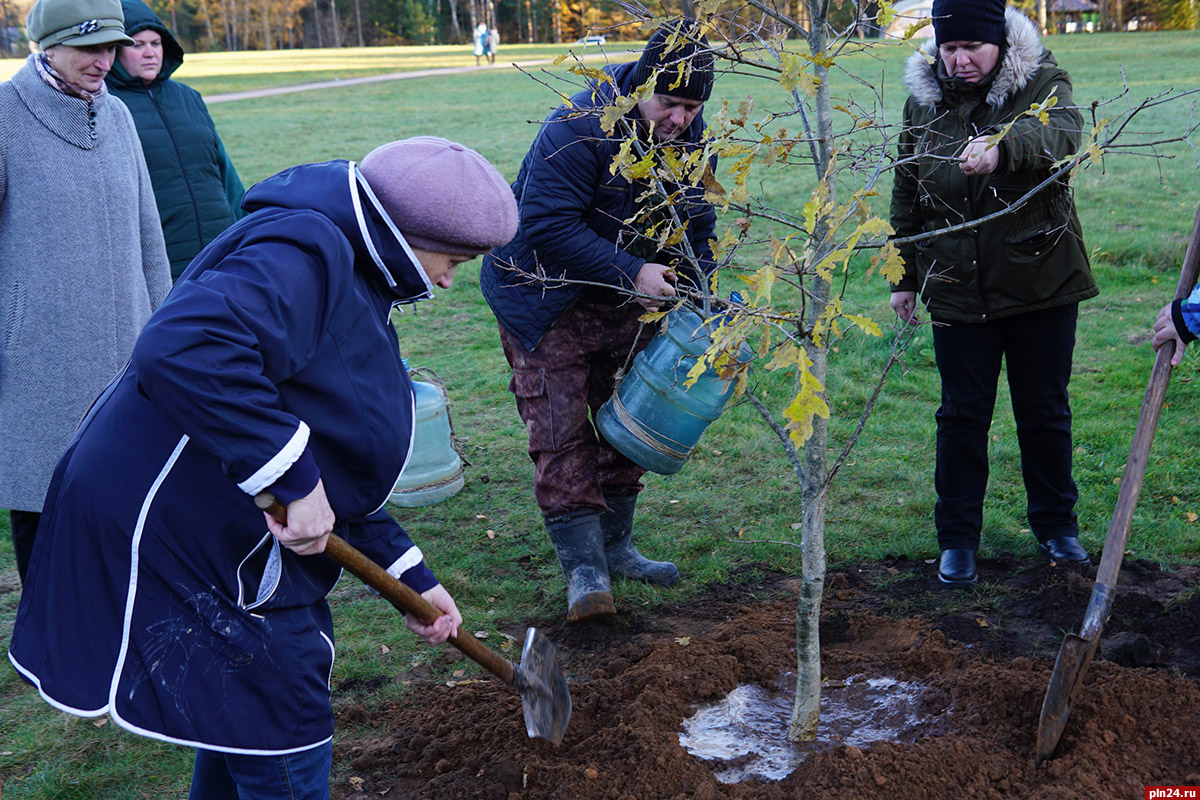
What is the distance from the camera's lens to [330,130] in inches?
735

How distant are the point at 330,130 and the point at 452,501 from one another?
1545cm

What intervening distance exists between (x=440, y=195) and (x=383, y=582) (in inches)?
31.8

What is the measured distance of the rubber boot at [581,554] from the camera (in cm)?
372

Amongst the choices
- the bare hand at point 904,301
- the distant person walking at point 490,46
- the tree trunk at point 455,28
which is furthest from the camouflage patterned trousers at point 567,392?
the tree trunk at point 455,28

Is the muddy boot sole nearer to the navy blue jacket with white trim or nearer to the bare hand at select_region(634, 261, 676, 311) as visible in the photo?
the bare hand at select_region(634, 261, 676, 311)

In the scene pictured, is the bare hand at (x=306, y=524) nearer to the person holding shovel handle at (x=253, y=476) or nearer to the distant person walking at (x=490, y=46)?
the person holding shovel handle at (x=253, y=476)

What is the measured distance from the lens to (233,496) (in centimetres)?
186

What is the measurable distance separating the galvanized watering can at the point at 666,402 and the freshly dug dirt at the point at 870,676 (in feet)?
2.19

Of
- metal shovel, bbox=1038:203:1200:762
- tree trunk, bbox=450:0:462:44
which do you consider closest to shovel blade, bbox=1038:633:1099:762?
metal shovel, bbox=1038:203:1200:762

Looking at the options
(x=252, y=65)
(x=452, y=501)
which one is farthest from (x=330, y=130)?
(x=252, y=65)

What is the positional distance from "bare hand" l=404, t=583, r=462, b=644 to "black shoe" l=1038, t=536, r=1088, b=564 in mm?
2557

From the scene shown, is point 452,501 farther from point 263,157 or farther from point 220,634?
point 263,157

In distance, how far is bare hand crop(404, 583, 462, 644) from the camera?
7.42 ft

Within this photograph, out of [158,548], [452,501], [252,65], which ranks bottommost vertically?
[452,501]
